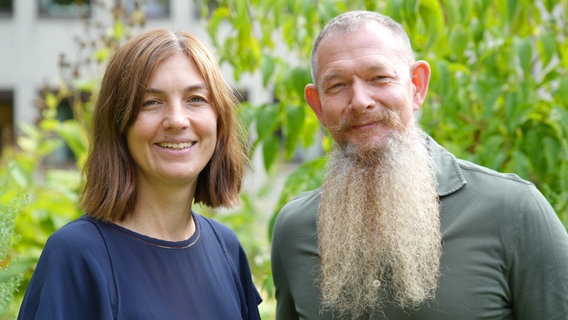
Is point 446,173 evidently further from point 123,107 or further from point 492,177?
point 123,107

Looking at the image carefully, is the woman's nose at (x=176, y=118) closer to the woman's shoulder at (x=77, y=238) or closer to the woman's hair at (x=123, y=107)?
the woman's hair at (x=123, y=107)

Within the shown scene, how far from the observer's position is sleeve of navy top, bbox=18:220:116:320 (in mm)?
2221

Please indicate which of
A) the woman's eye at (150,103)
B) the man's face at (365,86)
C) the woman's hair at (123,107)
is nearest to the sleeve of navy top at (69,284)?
the woman's hair at (123,107)

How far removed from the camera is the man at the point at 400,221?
2.31m

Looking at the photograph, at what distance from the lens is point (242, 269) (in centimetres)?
292

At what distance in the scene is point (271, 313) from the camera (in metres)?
4.63

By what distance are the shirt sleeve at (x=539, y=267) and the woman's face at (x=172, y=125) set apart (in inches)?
40.2

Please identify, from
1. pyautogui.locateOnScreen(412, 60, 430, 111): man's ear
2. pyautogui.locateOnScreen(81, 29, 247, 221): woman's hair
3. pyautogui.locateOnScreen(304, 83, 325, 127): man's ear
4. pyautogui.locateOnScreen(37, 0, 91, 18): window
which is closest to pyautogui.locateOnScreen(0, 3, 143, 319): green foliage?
pyautogui.locateOnScreen(81, 29, 247, 221): woman's hair

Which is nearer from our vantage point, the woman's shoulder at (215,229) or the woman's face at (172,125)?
the woman's face at (172,125)

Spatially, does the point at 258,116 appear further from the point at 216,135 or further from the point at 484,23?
the point at 484,23

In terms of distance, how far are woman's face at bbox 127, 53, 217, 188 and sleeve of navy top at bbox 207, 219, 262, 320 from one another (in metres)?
0.38

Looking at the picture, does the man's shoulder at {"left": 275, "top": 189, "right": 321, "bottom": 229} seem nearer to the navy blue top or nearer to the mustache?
the navy blue top

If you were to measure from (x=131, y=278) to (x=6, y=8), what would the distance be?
1538cm

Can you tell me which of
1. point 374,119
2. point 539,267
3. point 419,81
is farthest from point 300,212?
point 539,267
